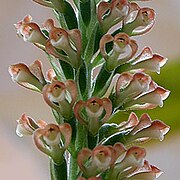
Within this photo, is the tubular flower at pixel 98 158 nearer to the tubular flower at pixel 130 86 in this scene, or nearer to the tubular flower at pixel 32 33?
the tubular flower at pixel 130 86

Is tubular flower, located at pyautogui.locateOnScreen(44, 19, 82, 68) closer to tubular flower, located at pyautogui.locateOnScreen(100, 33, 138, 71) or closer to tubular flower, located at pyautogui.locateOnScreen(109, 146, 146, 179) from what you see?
tubular flower, located at pyautogui.locateOnScreen(100, 33, 138, 71)

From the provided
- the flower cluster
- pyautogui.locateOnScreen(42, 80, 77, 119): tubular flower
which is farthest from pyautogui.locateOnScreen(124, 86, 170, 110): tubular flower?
pyautogui.locateOnScreen(42, 80, 77, 119): tubular flower

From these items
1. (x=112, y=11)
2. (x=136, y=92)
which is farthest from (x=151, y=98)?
(x=112, y=11)

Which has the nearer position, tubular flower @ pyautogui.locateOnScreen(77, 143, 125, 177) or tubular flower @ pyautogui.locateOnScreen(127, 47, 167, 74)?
tubular flower @ pyautogui.locateOnScreen(77, 143, 125, 177)

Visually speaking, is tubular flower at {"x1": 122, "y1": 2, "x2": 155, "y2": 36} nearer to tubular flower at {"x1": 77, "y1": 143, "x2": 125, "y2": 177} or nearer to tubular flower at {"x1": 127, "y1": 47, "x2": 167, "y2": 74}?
tubular flower at {"x1": 127, "y1": 47, "x2": 167, "y2": 74}

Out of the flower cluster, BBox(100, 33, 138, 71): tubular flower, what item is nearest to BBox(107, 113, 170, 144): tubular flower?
the flower cluster

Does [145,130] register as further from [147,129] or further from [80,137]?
[80,137]

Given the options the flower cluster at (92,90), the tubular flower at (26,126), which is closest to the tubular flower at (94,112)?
the flower cluster at (92,90)

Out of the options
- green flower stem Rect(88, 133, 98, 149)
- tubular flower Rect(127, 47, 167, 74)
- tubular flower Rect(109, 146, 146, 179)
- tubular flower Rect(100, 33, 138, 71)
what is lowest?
tubular flower Rect(109, 146, 146, 179)

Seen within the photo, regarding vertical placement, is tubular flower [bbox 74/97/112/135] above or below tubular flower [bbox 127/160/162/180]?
above
